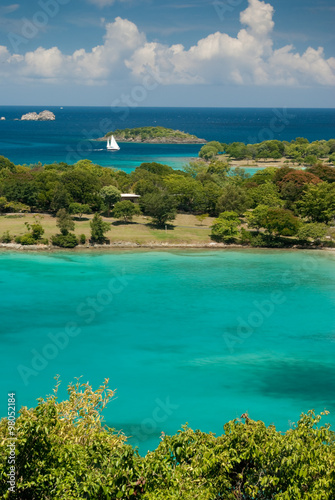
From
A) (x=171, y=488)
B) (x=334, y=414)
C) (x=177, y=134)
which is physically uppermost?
(x=177, y=134)

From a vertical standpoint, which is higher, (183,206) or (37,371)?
(183,206)

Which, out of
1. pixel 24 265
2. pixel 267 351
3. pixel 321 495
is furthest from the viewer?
pixel 24 265

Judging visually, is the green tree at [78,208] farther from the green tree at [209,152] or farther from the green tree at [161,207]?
the green tree at [209,152]

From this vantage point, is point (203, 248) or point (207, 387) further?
point (203, 248)

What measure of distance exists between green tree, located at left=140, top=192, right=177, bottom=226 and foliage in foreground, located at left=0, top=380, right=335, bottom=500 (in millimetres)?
33828

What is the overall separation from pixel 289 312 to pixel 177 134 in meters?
114

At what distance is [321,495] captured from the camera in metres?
9.47

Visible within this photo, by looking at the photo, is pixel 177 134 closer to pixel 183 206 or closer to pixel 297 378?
pixel 183 206

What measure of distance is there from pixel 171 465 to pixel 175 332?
615 inches

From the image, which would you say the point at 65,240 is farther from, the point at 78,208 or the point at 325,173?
the point at 325,173

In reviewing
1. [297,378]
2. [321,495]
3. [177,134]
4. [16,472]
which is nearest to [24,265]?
[297,378]

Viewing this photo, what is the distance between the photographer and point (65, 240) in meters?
39.6

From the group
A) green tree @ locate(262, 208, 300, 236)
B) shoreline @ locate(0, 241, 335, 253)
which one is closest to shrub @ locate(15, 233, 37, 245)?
shoreline @ locate(0, 241, 335, 253)

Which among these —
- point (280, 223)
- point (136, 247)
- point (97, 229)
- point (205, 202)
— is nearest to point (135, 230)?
point (136, 247)
